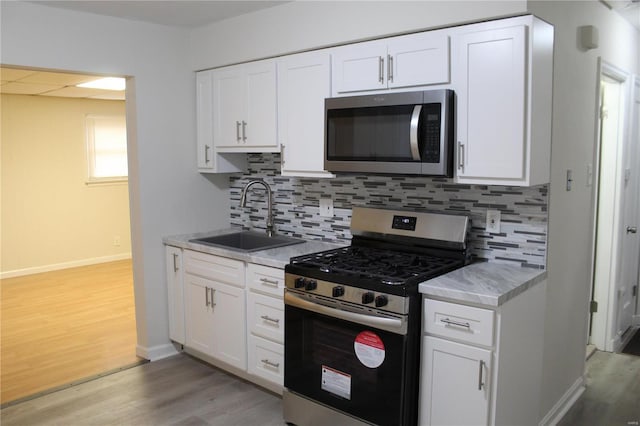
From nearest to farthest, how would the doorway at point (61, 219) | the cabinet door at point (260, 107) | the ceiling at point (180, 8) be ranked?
1. the ceiling at point (180, 8)
2. the cabinet door at point (260, 107)
3. the doorway at point (61, 219)

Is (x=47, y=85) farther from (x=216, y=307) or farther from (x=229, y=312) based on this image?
(x=229, y=312)

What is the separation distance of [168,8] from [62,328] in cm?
287

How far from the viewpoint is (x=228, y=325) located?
343cm

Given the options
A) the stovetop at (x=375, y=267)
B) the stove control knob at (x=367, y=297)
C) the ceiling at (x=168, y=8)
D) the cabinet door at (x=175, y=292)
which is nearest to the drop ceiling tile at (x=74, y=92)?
the ceiling at (x=168, y=8)

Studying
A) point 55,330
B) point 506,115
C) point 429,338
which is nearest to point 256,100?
point 506,115

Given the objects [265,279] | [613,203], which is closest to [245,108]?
[265,279]

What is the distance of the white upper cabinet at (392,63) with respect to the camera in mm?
2613

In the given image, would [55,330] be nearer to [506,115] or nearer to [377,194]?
[377,194]

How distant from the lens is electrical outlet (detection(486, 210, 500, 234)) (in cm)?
282

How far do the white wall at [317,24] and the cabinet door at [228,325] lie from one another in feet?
5.06

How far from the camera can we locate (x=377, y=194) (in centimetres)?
331

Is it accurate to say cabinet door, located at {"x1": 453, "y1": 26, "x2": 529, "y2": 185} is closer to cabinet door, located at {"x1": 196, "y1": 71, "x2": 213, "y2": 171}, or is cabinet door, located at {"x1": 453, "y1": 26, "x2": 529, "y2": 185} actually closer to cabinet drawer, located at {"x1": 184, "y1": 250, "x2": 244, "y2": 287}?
cabinet drawer, located at {"x1": 184, "y1": 250, "x2": 244, "y2": 287}

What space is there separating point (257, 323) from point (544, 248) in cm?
168

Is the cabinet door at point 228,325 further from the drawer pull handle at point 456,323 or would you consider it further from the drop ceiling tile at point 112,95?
the drop ceiling tile at point 112,95
